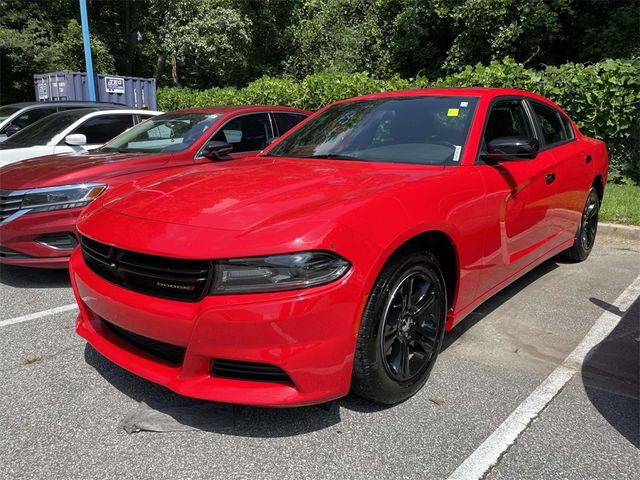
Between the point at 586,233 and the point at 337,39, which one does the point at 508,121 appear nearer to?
the point at 586,233

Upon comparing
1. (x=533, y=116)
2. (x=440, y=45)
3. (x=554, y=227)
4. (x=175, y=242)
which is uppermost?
(x=440, y=45)

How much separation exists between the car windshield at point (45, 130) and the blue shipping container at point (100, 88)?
6960 mm

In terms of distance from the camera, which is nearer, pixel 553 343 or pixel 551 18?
pixel 553 343

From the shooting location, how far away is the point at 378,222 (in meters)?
2.30

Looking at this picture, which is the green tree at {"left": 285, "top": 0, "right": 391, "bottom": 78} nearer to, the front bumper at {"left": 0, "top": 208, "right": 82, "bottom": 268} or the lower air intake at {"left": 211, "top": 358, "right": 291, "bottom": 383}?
the front bumper at {"left": 0, "top": 208, "right": 82, "bottom": 268}

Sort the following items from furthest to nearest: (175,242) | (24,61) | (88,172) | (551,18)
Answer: (24,61)
(551,18)
(88,172)
(175,242)

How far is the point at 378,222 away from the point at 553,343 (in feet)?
6.09

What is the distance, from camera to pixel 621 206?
257 inches

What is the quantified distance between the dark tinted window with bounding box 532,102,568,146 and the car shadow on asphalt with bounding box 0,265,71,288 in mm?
4253

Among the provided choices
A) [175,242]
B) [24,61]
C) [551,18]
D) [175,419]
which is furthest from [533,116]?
[24,61]

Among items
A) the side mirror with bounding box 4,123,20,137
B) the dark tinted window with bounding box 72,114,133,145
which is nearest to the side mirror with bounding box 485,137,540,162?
the dark tinted window with bounding box 72,114,133,145

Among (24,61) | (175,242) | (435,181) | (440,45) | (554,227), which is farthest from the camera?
(24,61)

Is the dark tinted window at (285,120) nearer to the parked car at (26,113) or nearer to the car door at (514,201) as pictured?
the car door at (514,201)

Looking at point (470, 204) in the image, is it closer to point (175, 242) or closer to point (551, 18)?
point (175, 242)
